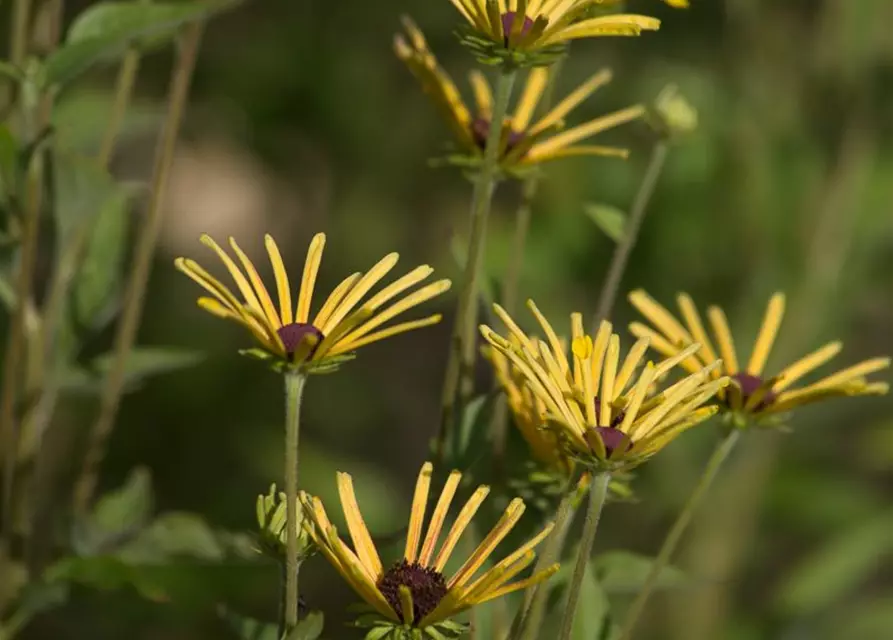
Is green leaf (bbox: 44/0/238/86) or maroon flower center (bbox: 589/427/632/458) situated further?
green leaf (bbox: 44/0/238/86)

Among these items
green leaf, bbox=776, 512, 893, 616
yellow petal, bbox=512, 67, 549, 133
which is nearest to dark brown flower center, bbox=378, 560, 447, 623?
yellow petal, bbox=512, 67, 549, 133

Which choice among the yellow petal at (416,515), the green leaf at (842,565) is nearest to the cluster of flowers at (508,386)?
the yellow petal at (416,515)

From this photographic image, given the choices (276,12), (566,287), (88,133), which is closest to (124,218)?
(88,133)

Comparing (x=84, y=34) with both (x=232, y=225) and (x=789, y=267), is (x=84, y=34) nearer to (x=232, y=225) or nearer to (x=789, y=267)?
(x=789, y=267)

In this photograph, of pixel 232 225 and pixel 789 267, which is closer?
pixel 789 267

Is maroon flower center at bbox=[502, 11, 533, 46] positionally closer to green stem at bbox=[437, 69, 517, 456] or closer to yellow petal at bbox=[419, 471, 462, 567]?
green stem at bbox=[437, 69, 517, 456]

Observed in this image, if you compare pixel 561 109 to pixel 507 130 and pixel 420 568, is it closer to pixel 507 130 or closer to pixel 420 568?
pixel 507 130
